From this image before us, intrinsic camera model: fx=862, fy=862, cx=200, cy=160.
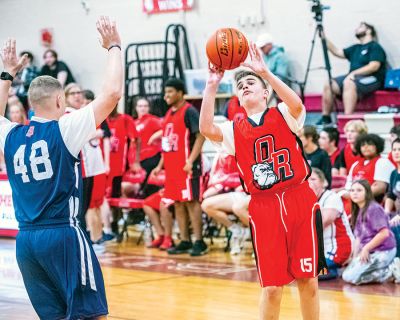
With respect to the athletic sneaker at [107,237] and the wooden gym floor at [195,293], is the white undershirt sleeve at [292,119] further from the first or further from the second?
the athletic sneaker at [107,237]

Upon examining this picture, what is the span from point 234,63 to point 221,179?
5.01 meters

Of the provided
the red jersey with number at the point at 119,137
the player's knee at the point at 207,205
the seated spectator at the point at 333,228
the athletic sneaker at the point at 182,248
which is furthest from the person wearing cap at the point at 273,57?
the seated spectator at the point at 333,228

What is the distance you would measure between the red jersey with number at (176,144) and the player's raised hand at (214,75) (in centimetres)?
514

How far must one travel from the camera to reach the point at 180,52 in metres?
14.7

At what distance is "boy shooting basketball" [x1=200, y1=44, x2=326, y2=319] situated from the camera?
5.15 metres

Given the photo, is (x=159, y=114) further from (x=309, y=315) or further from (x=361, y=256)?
(x=309, y=315)

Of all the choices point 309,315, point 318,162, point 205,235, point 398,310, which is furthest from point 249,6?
point 309,315

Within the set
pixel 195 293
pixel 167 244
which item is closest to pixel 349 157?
pixel 167 244

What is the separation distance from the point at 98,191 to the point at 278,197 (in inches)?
219

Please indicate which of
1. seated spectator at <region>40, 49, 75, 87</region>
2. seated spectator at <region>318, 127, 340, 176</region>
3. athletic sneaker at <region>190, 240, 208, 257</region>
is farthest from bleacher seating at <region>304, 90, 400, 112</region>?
Result: seated spectator at <region>40, 49, 75, 87</region>

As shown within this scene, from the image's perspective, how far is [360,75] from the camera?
38.4 ft

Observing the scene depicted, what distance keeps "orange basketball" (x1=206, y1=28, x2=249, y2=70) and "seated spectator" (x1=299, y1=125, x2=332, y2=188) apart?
3995mm

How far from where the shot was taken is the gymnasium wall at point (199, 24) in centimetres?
1249

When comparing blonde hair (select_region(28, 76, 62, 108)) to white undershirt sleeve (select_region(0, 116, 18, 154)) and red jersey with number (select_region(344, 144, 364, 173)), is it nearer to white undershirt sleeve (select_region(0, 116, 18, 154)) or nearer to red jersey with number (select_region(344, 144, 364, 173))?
white undershirt sleeve (select_region(0, 116, 18, 154))
